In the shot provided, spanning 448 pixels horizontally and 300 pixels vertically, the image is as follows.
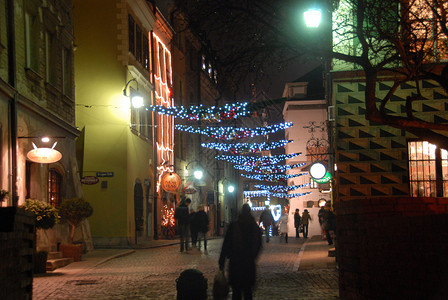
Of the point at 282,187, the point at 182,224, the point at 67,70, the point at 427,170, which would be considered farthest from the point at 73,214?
the point at 282,187

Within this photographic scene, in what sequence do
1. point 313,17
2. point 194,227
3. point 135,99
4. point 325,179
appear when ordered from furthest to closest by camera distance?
point 135,99 → point 325,179 → point 194,227 → point 313,17

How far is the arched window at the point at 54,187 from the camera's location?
73.4 feet

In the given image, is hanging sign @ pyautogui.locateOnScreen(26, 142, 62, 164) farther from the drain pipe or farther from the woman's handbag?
the woman's handbag

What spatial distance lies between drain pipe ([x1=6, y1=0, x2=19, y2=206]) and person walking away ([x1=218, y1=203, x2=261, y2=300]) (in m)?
9.81

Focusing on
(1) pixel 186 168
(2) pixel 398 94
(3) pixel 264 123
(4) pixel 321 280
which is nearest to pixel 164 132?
(1) pixel 186 168

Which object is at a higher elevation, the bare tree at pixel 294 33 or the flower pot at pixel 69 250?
the bare tree at pixel 294 33

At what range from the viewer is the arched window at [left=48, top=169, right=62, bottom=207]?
22.4 meters

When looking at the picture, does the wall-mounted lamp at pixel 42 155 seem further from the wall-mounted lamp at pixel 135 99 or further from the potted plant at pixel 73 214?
the wall-mounted lamp at pixel 135 99

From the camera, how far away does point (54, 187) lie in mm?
22875

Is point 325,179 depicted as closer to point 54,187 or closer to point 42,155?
point 54,187

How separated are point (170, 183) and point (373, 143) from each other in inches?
651

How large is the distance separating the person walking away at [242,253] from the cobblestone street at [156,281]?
240 cm

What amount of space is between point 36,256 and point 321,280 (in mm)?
6770

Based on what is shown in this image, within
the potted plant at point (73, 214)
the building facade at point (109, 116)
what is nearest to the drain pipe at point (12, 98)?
the potted plant at point (73, 214)
